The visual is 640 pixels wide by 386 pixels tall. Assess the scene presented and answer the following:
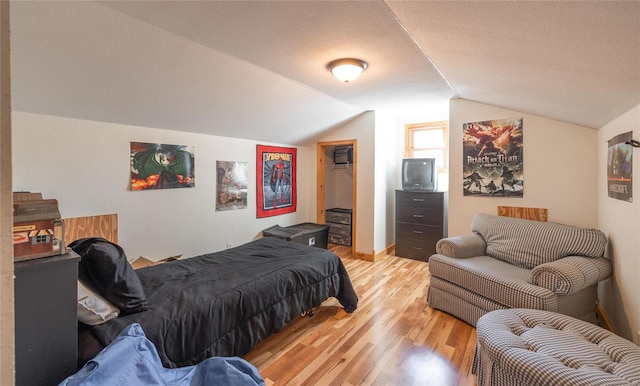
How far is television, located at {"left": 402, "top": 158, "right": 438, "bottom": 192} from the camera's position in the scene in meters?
4.32

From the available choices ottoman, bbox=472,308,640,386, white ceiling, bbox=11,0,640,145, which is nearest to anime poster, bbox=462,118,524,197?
white ceiling, bbox=11,0,640,145

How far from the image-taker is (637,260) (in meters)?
1.88

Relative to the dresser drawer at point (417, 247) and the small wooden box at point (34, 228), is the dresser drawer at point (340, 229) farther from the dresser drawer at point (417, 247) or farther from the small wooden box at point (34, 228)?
the small wooden box at point (34, 228)

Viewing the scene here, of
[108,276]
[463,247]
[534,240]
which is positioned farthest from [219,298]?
[534,240]

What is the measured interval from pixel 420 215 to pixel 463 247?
148 cm

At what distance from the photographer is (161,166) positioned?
3.25 m

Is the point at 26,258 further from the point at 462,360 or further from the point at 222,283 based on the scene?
the point at 462,360

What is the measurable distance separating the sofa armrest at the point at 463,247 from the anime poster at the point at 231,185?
2.74 m

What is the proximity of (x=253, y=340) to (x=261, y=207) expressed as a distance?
269 centimetres

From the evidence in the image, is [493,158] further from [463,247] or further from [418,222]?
[418,222]

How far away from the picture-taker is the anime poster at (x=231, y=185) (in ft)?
12.8

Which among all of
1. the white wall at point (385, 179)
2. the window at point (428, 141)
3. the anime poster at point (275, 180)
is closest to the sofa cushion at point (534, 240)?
the white wall at point (385, 179)

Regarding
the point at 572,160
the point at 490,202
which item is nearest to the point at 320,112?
the point at 490,202

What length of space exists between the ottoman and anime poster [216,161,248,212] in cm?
328
